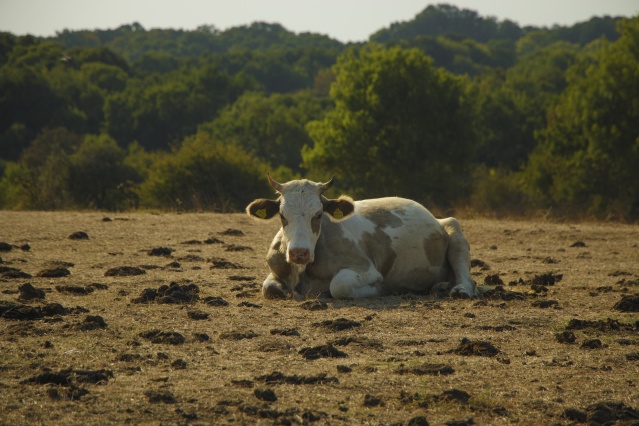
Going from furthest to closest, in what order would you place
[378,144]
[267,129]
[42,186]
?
[267,129]
[378,144]
[42,186]

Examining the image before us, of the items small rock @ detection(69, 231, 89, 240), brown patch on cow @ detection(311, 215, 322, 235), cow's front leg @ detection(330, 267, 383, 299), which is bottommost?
small rock @ detection(69, 231, 89, 240)

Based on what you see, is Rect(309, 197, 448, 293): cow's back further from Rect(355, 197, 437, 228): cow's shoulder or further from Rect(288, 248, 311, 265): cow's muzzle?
Rect(288, 248, 311, 265): cow's muzzle

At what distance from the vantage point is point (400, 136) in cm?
3956

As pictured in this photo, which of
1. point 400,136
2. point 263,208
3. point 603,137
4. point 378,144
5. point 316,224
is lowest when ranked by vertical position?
point 316,224

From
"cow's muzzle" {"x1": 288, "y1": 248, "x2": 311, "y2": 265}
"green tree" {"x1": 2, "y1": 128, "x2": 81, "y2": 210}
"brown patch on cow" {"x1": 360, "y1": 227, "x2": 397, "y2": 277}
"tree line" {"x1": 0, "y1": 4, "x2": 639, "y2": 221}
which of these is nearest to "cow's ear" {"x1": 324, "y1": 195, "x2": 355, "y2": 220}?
→ "brown patch on cow" {"x1": 360, "y1": 227, "x2": 397, "y2": 277}

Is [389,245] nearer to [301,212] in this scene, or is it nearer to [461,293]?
[461,293]

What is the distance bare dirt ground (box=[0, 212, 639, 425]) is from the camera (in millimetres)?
6352

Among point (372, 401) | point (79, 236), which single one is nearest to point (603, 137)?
point (79, 236)

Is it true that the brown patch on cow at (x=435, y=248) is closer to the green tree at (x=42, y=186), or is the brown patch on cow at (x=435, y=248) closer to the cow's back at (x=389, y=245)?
the cow's back at (x=389, y=245)

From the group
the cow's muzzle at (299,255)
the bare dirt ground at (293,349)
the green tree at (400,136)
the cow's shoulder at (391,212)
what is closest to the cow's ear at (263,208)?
the bare dirt ground at (293,349)

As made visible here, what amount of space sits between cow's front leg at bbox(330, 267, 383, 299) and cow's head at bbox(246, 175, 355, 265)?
1.50 ft

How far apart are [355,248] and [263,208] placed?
50.8 inches

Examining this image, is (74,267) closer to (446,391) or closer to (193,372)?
(193,372)

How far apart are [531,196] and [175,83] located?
4977 centimetres
